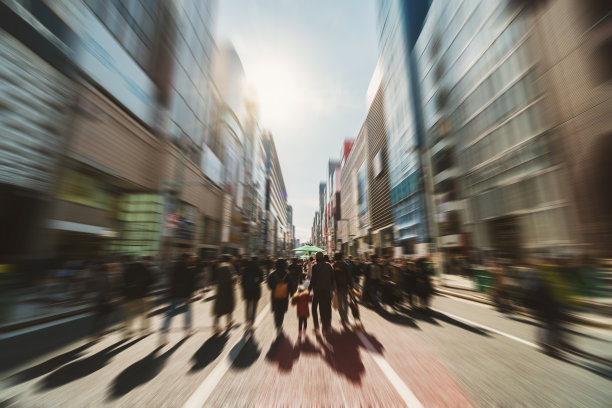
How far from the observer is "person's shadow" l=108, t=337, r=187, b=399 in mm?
3365

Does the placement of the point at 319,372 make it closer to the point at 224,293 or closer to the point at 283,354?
the point at 283,354

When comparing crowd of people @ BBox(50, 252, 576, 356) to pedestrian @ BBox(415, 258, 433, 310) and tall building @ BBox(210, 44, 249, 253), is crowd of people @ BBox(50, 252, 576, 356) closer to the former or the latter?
pedestrian @ BBox(415, 258, 433, 310)

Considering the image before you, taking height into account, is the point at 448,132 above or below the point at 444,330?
above

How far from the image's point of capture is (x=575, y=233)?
595 inches

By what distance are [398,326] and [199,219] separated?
2483 centimetres

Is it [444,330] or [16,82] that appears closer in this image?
[444,330]

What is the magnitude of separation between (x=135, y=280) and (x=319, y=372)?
474 cm

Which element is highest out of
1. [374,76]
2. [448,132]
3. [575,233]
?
[374,76]

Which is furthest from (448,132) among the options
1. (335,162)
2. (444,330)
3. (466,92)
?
(335,162)

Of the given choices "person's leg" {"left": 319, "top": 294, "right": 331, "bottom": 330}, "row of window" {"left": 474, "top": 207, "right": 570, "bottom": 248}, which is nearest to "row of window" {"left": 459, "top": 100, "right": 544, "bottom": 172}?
"row of window" {"left": 474, "top": 207, "right": 570, "bottom": 248}

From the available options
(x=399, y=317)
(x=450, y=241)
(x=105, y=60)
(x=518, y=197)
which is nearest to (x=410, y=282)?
(x=399, y=317)

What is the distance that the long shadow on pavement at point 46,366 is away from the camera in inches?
147

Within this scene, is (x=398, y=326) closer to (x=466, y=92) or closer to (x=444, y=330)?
(x=444, y=330)

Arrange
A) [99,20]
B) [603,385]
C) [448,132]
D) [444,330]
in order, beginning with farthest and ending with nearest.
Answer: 1. [448,132]
2. [99,20]
3. [444,330]
4. [603,385]
